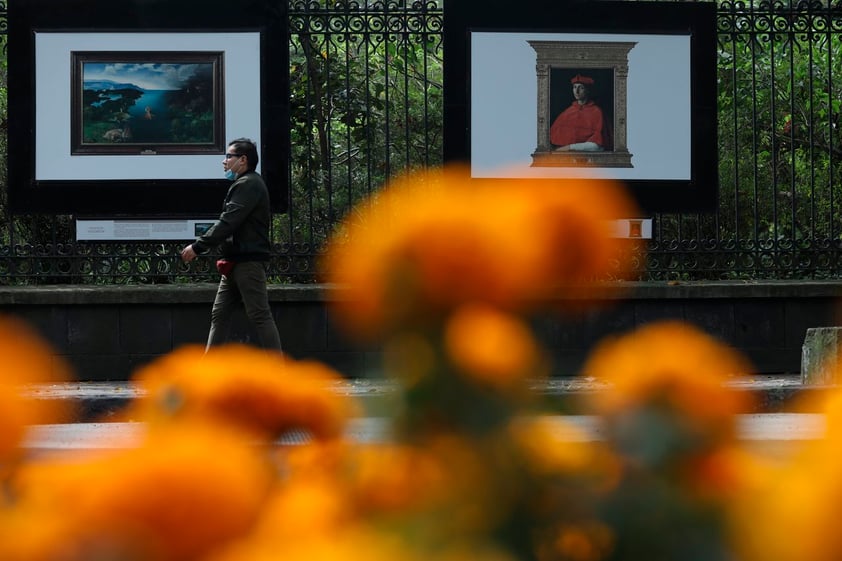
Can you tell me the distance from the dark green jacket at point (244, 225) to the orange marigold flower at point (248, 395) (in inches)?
318

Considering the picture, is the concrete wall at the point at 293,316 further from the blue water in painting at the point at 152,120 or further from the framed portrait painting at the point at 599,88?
the blue water in painting at the point at 152,120

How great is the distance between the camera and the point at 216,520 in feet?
2.09

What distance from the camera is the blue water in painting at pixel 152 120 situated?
429 inches

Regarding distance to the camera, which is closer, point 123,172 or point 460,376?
point 460,376

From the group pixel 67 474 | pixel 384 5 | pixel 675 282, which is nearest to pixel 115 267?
pixel 384 5

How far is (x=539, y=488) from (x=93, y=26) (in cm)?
1081

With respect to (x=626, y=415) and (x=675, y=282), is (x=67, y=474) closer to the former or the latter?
(x=626, y=415)

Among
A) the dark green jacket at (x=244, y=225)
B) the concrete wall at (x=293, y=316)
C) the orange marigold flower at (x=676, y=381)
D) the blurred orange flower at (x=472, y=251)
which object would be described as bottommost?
the concrete wall at (x=293, y=316)

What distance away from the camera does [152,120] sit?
35.8 ft

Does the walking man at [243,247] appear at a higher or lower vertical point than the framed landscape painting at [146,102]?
lower

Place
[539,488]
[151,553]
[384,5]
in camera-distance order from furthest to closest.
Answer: [384,5] → [539,488] → [151,553]

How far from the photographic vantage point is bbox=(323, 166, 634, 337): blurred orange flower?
0.71m

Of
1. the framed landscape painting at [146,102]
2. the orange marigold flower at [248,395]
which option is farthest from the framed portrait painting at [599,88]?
the orange marigold flower at [248,395]

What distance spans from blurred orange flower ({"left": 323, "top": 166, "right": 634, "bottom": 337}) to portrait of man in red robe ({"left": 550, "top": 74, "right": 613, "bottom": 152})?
10388 mm
